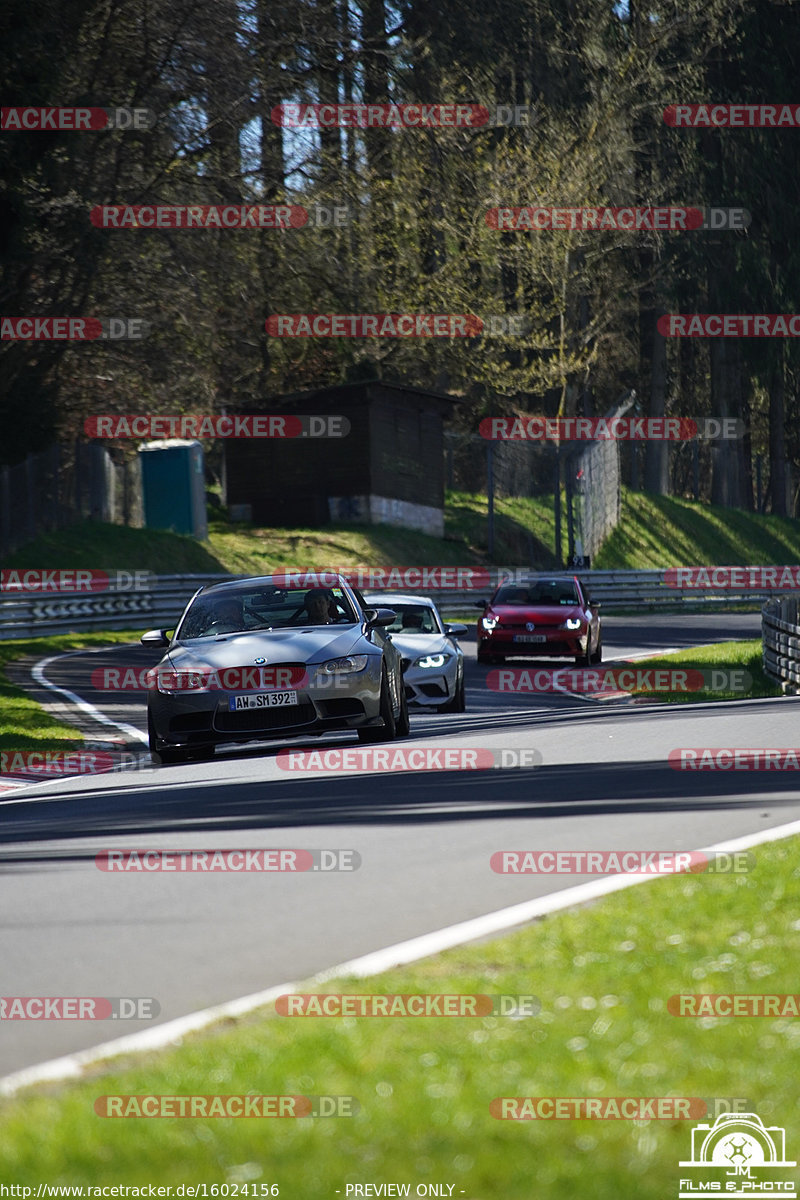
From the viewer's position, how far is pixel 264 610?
1592cm

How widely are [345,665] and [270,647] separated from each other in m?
0.63

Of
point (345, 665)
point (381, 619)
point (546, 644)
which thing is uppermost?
point (381, 619)

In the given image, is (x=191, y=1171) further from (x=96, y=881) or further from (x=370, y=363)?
(x=370, y=363)

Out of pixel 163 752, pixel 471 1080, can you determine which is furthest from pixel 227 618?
pixel 471 1080

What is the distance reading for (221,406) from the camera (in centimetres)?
5275

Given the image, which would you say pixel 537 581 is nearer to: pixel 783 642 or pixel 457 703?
pixel 783 642

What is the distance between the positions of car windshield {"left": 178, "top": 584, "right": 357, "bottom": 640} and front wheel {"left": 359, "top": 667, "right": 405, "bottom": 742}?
70 centimetres

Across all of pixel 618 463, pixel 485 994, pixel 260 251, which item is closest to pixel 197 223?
pixel 260 251

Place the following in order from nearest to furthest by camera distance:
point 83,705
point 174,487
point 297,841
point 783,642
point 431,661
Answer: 1. point 297,841
2. point 431,661
3. point 83,705
4. point 783,642
5. point 174,487

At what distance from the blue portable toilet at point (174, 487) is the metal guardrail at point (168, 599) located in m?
6.38

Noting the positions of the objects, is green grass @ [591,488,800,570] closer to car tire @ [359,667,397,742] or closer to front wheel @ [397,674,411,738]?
front wheel @ [397,674,411,738]

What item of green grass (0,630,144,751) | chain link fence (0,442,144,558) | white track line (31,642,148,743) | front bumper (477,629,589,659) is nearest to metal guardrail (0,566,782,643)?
front bumper (477,629,589,659)

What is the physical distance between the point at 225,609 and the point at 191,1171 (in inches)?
461

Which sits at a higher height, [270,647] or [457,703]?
[270,647]
